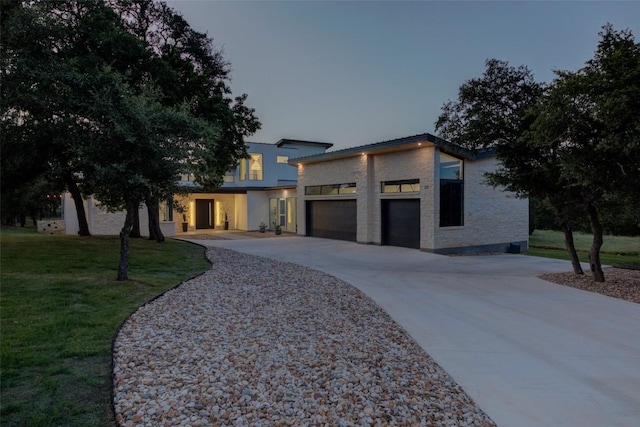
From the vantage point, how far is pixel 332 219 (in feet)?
64.8

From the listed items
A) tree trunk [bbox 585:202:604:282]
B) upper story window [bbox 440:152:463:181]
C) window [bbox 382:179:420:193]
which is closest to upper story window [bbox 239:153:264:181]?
window [bbox 382:179:420:193]

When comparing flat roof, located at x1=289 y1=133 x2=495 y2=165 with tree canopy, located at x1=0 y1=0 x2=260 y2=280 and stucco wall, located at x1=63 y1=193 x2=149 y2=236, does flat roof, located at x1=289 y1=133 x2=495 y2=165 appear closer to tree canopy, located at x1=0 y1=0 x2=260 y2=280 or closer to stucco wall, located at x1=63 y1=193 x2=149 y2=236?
tree canopy, located at x1=0 y1=0 x2=260 y2=280

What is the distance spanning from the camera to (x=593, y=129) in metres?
7.15

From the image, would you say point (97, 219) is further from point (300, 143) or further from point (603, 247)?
point (603, 247)

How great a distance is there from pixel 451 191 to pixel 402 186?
1933mm

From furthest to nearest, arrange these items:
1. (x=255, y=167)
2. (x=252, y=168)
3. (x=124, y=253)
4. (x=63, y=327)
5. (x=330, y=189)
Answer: (x=255, y=167) < (x=252, y=168) < (x=330, y=189) < (x=124, y=253) < (x=63, y=327)

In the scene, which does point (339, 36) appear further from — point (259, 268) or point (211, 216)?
point (211, 216)

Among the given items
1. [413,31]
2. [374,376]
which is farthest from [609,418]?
[413,31]

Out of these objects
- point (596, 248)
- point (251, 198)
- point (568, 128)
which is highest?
point (568, 128)

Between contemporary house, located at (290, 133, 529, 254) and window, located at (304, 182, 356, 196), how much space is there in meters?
0.05

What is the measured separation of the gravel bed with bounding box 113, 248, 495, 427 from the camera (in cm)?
295

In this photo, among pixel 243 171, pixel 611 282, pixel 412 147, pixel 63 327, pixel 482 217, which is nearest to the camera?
pixel 63 327

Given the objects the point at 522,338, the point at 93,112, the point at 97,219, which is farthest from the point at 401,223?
the point at 97,219

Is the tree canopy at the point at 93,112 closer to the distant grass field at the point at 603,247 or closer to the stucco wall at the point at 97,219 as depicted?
the stucco wall at the point at 97,219
